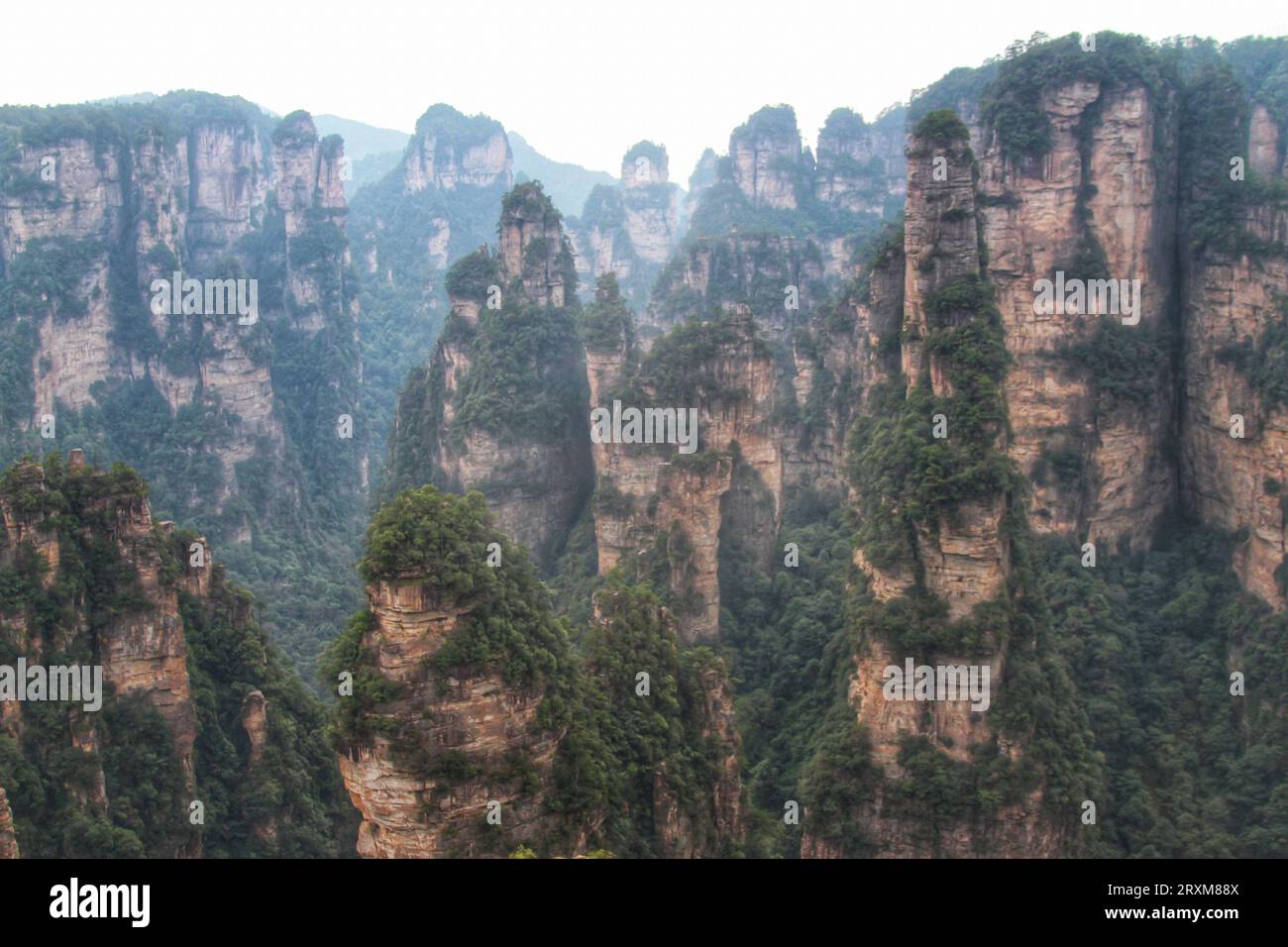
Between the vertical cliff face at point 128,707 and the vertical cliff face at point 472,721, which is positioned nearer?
the vertical cliff face at point 472,721

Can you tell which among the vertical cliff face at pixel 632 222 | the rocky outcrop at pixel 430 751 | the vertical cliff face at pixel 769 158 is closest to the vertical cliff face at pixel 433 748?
the rocky outcrop at pixel 430 751

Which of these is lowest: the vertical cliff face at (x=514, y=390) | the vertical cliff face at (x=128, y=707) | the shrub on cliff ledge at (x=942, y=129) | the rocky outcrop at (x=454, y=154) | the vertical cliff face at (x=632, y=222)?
the vertical cliff face at (x=128, y=707)

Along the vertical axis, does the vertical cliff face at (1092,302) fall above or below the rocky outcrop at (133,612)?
above

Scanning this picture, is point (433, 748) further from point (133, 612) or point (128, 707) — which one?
point (133, 612)

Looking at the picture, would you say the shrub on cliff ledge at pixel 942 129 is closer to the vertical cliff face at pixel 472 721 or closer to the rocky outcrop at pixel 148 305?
the vertical cliff face at pixel 472 721

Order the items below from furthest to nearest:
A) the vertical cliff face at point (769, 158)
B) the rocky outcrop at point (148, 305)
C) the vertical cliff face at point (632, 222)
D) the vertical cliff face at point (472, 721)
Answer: the vertical cliff face at point (632, 222), the vertical cliff face at point (769, 158), the rocky outcrop at point (148, 305), the vertical cliff face at point (472, 721)

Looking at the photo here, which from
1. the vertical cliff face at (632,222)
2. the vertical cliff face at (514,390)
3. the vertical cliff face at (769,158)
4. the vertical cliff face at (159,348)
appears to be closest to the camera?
the vertical cliff face at (514,390)

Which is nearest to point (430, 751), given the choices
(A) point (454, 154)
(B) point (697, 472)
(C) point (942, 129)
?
(B) point (697, 472)

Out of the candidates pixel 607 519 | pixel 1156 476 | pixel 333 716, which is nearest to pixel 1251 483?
pixel 1156 476
